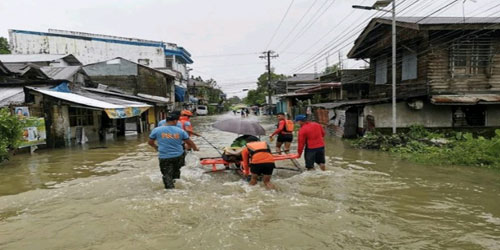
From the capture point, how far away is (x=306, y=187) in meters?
7.40

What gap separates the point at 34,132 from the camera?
531 inches

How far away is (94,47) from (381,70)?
106 feet

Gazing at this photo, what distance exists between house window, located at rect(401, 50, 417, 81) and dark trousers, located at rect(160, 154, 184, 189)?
13.2 metres

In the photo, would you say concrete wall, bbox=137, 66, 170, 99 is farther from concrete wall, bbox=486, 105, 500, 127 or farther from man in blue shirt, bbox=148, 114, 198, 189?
concrete wall, bbox=486, 105, 500, 127

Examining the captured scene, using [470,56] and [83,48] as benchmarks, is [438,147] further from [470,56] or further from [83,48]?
[83,48]

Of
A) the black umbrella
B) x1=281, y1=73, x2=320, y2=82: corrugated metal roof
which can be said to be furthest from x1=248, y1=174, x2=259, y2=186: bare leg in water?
x1=281, y1=73, x2=320, y2=82: corrugated metal roof

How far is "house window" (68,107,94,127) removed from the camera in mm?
16562

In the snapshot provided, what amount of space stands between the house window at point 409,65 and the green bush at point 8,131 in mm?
16106

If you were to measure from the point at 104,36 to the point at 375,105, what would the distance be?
3402 cm

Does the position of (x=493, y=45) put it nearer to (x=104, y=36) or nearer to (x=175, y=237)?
(x=175, y=237)

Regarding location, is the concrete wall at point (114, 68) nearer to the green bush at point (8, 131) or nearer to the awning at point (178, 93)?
the awning at point (178, 93)

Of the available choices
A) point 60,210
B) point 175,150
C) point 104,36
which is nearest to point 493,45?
point 175,150

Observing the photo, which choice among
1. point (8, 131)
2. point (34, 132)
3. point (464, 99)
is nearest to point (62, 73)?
point (34, 132)

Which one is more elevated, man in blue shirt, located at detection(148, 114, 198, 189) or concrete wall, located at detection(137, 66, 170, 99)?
concrete wall, located at detection(137, 66, 170, 99)
